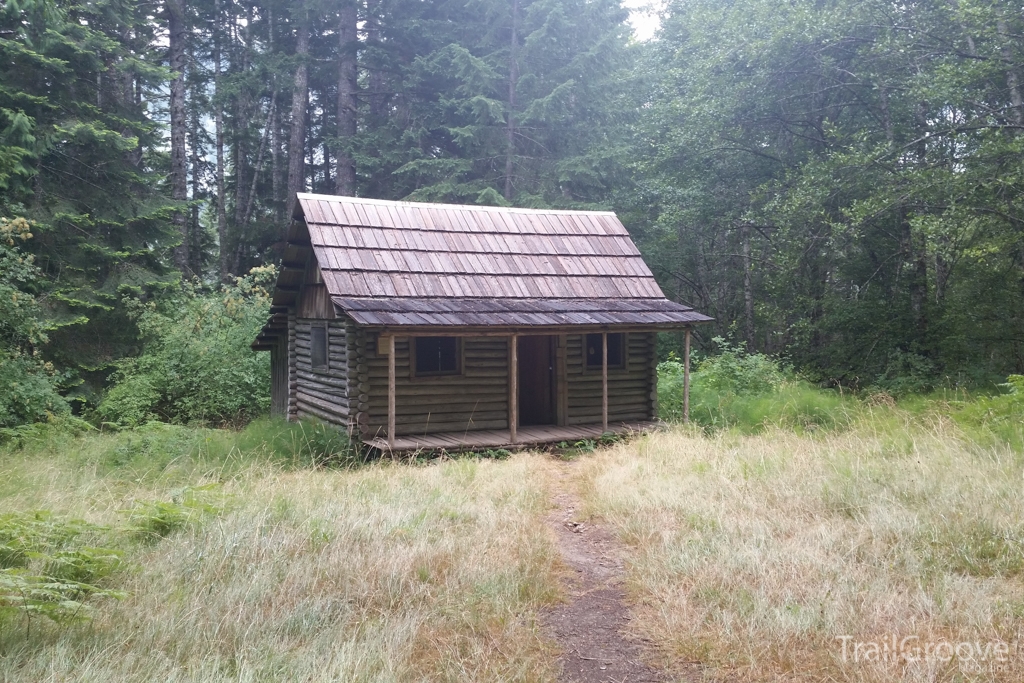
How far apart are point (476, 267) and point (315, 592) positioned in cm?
919

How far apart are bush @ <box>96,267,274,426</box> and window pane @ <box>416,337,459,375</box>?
19.4 ft

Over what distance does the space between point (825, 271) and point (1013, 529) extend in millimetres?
15940

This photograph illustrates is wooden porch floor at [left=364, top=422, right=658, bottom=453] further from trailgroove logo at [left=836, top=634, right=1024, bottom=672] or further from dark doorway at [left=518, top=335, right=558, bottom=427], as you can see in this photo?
trailgroove logo at [left=836, top=634, right=1024, bottom=672]

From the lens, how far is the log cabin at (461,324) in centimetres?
1245

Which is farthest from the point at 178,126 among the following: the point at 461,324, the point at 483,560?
the point at 483,560

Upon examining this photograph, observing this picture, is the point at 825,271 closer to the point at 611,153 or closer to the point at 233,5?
the point at 611,153

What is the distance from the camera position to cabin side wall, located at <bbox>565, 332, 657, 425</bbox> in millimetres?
14656

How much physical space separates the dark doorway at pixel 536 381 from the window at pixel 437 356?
5.62ft

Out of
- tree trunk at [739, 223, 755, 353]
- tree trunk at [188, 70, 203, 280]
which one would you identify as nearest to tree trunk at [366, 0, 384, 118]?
tree trunk at [188, 70, 203, 280]

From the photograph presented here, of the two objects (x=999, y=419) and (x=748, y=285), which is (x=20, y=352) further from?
(x=748, y=285)

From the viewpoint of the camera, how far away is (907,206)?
56.2 feet

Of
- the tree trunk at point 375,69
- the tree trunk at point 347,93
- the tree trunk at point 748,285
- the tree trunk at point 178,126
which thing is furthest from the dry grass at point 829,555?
the tree trunk at point 375,69

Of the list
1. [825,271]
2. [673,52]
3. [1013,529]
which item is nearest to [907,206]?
[825,271]

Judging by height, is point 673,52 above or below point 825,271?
above
